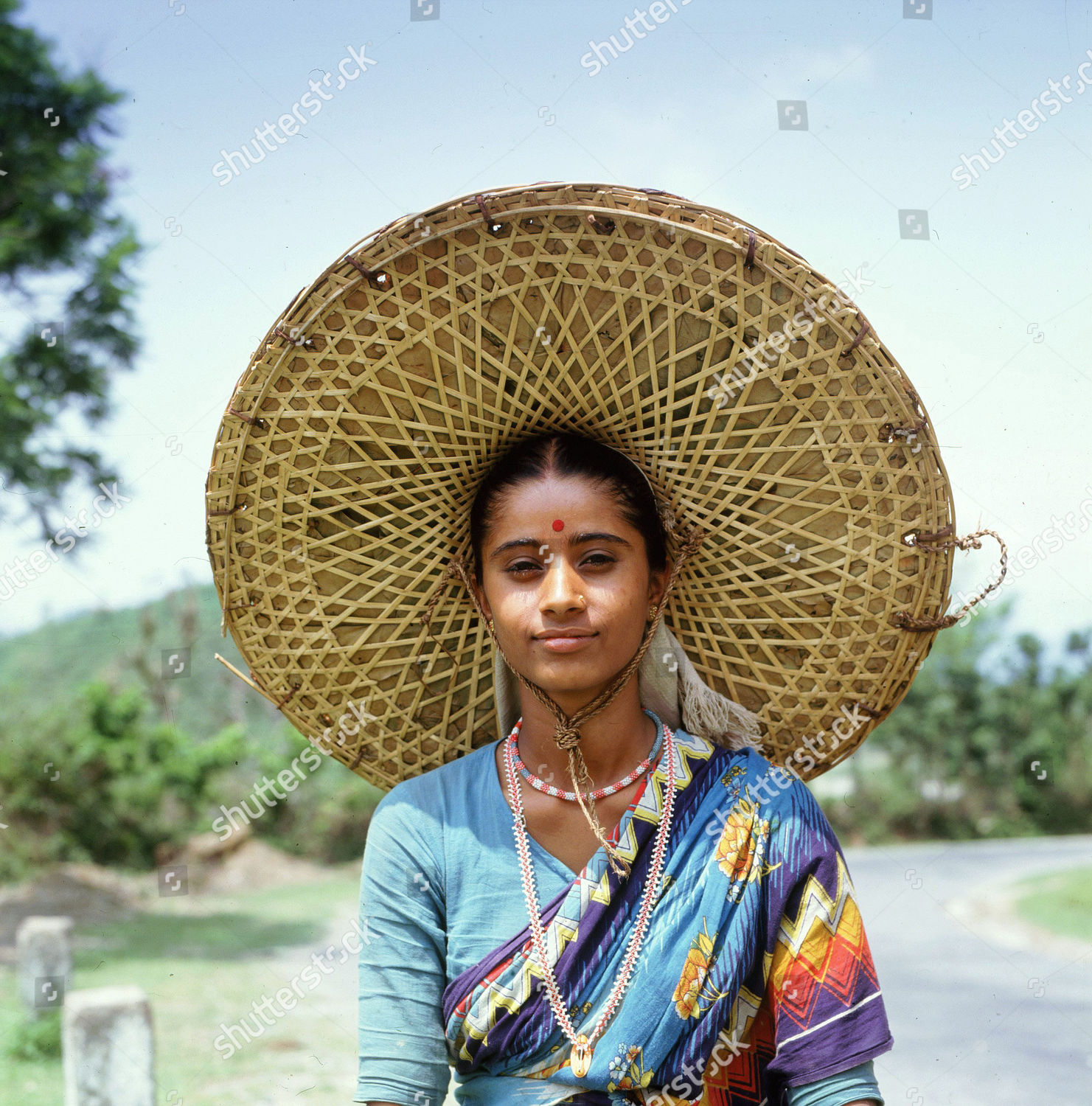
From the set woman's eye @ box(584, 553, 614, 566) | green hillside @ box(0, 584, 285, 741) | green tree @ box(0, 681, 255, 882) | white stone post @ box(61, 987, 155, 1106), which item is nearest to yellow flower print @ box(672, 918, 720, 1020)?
woman's eye @ box(584, 553, 614, 566)

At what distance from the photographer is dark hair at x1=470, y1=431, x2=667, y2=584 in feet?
5.69

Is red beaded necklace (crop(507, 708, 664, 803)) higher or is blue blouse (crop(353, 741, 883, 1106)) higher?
red beaded necklace (crop(507, 708, 664, 803))

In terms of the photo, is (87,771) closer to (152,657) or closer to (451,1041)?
(152,657)

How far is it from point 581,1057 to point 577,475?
917mm

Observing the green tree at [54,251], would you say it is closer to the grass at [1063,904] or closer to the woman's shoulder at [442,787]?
the woman's shoulder at [442,787]

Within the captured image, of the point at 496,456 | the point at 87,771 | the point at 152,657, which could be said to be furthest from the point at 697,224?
the point at 152,657

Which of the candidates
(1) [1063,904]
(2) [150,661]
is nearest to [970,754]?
(1) [1063,904]

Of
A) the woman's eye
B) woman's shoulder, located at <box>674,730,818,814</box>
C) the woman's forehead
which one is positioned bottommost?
woman's shoulder, located at <box>674,730,818,814</box>

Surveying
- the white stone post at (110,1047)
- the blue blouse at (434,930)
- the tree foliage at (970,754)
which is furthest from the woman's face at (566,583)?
the tree foliage at (970,754)

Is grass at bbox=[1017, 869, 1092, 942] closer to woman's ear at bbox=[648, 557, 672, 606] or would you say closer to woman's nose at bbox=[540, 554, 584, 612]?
woman's ear at bbox=[648, 557, 672, 606]

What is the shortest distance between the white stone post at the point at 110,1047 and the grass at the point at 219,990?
18.1 inches

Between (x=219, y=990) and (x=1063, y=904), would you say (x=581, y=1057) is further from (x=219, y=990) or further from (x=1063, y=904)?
(x=1063, y=904)

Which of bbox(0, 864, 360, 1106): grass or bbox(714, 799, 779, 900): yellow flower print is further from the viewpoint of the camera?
bbox(0, 864, 360, 1106): grass

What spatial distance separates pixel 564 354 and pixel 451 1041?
114 centimetres
